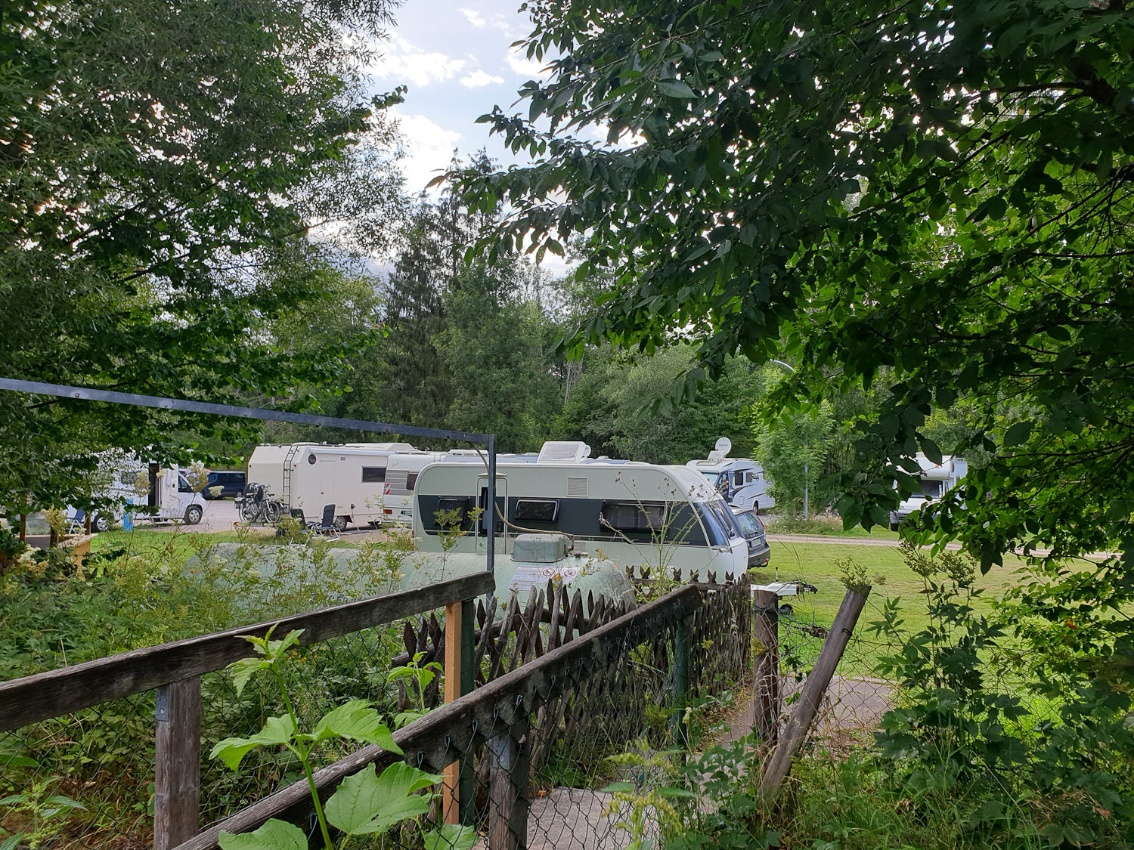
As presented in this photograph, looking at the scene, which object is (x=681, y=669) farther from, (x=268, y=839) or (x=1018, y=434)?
(x=268, y=839)

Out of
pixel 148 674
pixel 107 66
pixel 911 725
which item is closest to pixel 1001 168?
pixel 911 725

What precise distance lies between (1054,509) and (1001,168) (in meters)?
1.60

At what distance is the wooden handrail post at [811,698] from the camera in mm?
2768

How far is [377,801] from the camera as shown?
3.25 ft

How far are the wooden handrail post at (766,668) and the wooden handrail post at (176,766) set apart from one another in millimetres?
2318

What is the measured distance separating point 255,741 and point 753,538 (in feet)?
43.6

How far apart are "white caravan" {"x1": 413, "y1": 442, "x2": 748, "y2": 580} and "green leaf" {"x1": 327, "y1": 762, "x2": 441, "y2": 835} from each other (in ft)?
32.7

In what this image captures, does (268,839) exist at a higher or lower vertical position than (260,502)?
higher

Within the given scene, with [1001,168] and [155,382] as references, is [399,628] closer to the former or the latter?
[155,382]

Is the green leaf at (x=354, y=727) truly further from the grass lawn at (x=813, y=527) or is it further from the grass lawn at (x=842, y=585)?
the grass lawn at (x=813, y=527)

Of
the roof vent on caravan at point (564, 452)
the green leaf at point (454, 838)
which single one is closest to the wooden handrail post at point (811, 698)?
the green leaf at point (454, 838)

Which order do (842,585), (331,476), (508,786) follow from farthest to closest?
1. (331,476)
2. (842,585)
3. (508,786)

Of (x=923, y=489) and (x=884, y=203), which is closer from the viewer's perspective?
(x=923, y=489)

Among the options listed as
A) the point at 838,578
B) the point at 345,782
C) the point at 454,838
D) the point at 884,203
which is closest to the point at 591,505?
the point at 838,578
